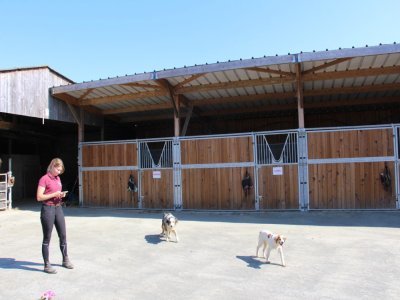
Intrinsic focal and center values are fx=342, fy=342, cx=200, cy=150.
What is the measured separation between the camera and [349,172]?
8.62 m

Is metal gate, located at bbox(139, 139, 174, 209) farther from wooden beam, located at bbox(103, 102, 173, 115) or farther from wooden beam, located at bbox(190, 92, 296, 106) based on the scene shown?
wooden beam, located at bbox(190, 92, 296, 106)

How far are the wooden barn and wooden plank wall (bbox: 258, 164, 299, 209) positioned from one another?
0.03 metres

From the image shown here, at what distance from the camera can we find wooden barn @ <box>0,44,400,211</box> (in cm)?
847

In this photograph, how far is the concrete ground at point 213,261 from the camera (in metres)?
3.71

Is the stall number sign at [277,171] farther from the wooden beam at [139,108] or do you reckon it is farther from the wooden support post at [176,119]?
the wooden beam at [139,108]

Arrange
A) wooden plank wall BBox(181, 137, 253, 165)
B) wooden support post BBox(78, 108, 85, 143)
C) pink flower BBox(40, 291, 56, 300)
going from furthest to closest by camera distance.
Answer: wooden support post BBox(78, 108, 85, 143) < wooden plank wall BBox(181, 137, 253, 165) < pink flower BBox(40, 291, 56, 300)

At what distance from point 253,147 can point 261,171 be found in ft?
2.22

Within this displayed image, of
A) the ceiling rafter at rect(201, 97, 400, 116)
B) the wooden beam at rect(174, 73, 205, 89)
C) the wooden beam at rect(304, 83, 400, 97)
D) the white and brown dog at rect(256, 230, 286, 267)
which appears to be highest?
the wooden beam at rect(174, 73, 205, 89)

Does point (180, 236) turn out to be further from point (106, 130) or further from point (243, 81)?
point (106, 130)

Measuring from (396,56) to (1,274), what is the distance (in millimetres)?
8712

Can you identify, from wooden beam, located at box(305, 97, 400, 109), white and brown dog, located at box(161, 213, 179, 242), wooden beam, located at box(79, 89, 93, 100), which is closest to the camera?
white and brown dog, located at box(161, 213, 179, 242)

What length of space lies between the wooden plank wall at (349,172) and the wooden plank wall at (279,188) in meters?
0.41

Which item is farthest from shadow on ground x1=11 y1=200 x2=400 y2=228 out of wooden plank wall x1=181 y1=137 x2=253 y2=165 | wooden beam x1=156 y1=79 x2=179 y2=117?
wooden beam x1=156 y1=79 x2=179 y2=117

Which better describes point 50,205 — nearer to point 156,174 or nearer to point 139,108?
point 156,174
